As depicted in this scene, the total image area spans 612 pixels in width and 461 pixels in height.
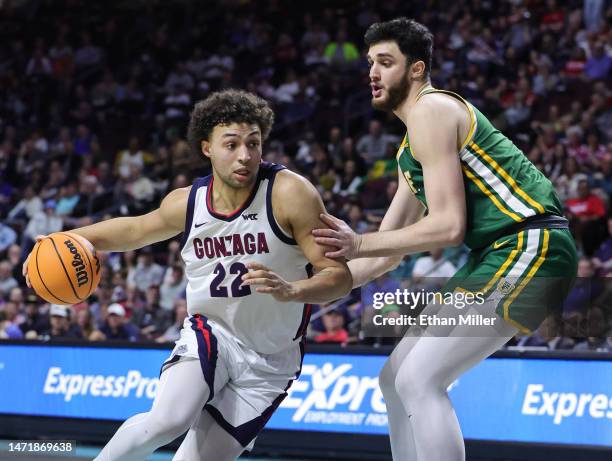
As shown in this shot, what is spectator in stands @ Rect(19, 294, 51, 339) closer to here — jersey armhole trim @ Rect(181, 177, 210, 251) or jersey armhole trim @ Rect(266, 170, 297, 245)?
jersey armhole trim @ Rect(181, 177, 210, 251)

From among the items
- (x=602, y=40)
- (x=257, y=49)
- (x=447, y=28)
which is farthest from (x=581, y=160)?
(x=257, y=49)

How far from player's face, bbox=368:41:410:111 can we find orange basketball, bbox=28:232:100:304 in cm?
145

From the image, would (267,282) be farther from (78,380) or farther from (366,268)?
(78,380)

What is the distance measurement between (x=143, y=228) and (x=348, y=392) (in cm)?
361

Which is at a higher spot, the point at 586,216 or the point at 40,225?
the point at 586,216

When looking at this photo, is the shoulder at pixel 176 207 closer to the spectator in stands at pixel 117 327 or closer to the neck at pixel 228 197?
the neck at pixel 228 197

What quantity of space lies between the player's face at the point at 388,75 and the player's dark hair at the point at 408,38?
0.07 ft

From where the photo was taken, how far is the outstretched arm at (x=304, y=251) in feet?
12.3

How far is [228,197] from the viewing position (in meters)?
4.14

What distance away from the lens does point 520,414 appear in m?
7.07

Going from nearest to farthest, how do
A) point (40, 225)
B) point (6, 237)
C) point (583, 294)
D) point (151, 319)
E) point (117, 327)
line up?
point (583, 294) < point (117, 327) < point (151, 319) < point (40, 225) < point (6, 237)

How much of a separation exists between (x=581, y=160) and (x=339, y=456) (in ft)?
16.2

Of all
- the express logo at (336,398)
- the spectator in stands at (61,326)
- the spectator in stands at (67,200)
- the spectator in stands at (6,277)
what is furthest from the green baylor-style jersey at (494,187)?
the spectator in stands at (67,200)

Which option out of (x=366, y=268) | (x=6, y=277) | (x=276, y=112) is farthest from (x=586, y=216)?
(x=6, y=277)
